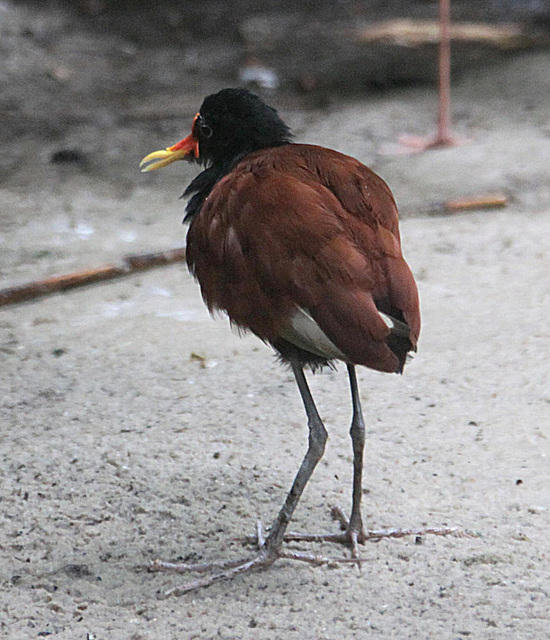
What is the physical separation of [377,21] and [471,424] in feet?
25.2

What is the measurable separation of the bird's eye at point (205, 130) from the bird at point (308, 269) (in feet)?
0.90

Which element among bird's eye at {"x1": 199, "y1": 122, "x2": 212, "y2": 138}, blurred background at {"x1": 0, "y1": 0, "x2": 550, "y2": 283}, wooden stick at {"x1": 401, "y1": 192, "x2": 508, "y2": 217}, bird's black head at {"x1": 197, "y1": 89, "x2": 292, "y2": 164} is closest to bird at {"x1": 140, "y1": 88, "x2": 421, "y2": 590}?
bird's black head at {"x1": 197, "y1": 89, "x2": 292, "y2": 164}

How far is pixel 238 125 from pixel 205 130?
15 centimetres

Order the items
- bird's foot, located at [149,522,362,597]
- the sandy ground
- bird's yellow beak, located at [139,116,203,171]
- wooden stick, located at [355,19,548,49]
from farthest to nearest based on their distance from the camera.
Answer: wooden stick, located at [355,19,548,49], bird's yellow beak, located at [139,116,203,171], bird's foot, located at [149,522,362,597], the sandy ground

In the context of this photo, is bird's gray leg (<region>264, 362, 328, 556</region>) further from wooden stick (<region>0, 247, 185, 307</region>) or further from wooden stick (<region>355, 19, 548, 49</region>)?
wooden stick (<region>355, 19, 548, 49</region>)

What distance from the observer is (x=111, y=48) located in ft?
32.4

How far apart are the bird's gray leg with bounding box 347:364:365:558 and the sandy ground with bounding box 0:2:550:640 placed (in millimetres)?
51

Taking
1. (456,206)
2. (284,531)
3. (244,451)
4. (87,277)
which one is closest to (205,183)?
(244,451)

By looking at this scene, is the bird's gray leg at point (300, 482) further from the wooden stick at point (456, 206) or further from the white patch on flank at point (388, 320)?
the wooden stick at point (456, 206)

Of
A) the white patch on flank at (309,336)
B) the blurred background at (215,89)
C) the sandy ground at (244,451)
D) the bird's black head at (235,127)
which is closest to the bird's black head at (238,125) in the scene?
the bird's black head at (235,127)

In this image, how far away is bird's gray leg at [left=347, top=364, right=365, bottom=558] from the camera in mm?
2621

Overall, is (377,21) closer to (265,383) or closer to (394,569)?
(265,383)

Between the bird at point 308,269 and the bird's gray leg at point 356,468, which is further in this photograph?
the bird's gray leg at point 356,468

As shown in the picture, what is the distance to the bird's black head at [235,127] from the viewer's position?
9.40 feet
